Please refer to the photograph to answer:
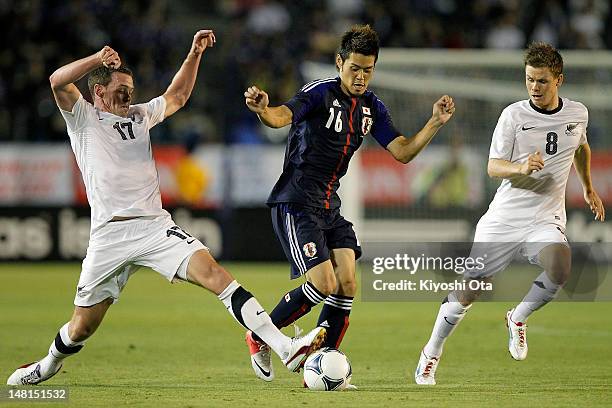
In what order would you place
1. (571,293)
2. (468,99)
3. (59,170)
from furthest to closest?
(59,170), (468,99), (571,293)

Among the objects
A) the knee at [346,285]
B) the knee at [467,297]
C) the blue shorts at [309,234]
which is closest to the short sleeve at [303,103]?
the blue shorts at [309,234]

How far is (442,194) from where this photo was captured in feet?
A: 55.9

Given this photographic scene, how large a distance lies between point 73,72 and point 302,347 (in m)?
2.31

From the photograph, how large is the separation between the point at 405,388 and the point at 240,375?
1372 millimetres

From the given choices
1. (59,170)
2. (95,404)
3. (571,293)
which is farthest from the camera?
(59,170)

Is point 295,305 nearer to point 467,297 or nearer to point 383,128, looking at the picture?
point 467,297

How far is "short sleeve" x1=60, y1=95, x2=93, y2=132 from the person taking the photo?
7512 millimetres

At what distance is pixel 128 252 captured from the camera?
24.3 ft

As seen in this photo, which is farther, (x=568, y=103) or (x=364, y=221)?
(x=364, y=221)

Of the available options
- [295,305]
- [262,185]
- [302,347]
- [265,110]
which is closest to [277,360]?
[295,305]

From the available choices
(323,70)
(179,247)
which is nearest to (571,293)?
(323,70)

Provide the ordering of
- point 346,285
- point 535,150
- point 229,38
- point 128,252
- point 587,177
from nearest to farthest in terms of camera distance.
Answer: point 128,252
point 346,285
point 535,150
point 587,177
point 229,38

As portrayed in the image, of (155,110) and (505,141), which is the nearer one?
(155,110)

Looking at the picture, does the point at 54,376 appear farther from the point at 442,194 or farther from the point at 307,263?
the point at 442,194
